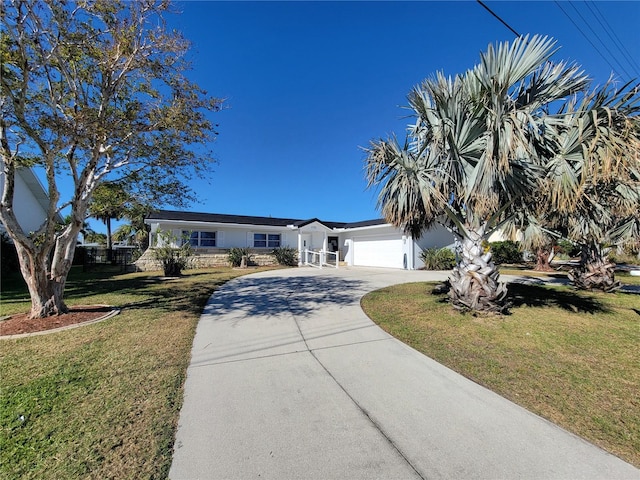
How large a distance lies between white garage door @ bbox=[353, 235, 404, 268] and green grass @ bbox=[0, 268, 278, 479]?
52.1ft

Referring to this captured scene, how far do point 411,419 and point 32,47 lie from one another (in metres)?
8.39

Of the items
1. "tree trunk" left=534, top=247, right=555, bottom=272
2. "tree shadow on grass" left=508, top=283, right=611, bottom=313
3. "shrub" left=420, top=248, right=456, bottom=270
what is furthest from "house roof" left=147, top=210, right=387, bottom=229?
"tree shadow on grass" left=508, top=283, right=611, bottom=313

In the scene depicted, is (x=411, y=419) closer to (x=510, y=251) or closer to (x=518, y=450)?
(x=518, y=450)

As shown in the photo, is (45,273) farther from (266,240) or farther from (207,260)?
(266,240)

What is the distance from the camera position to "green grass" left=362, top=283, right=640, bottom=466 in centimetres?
294

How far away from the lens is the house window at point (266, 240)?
23.2 meters

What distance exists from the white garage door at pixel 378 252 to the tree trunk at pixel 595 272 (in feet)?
31.0

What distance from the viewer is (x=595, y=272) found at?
10.5 m

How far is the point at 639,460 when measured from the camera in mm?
2322

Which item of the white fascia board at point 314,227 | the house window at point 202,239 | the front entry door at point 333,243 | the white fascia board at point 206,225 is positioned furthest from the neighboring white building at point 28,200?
the front entry door at point 333,243

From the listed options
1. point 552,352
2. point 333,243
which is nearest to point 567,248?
point 333,243

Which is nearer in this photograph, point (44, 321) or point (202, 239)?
point (44, 321)

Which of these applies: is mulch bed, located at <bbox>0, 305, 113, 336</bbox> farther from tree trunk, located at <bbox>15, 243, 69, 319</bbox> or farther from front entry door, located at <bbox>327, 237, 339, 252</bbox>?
front entry door, located at <bbox>327, 237, 339, 252</bbox>

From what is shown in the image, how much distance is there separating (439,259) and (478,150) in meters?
13.4
